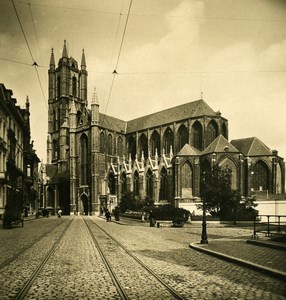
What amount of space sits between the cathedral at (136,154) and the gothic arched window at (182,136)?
176mm

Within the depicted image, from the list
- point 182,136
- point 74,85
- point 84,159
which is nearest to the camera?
point 182,136

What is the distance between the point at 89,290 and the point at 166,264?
3.56 metres

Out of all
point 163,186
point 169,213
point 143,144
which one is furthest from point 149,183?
point 169,213

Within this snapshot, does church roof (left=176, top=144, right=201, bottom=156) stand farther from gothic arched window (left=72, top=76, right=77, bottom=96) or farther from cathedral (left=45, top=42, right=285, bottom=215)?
gothic arched window (left=72, top=76, right=77, bottom=96)

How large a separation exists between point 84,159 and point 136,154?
32.8 ft

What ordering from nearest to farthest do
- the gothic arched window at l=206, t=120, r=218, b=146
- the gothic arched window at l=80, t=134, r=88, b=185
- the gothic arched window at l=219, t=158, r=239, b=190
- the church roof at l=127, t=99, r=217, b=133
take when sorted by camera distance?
1. the gothic arched window at l=219, t=158, r=239, b=190
2. the gothic arched window at l=206, t=120, r=218, b=146
3. the church roof at l=127, t=99, r=217, b=133
4. the gothic arched window at l=80, t=134, r=88, b=185

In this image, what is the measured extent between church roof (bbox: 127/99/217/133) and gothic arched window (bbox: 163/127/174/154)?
187cm

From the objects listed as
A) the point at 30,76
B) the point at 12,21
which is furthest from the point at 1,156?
the point at 12,21

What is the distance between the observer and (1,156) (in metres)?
29.9

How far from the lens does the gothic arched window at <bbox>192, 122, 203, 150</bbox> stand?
58812 mm

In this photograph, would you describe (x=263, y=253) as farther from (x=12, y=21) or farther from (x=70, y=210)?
(x=70, y=210)

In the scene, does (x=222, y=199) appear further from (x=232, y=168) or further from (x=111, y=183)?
(x=111, y=183)

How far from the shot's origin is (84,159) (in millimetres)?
67000

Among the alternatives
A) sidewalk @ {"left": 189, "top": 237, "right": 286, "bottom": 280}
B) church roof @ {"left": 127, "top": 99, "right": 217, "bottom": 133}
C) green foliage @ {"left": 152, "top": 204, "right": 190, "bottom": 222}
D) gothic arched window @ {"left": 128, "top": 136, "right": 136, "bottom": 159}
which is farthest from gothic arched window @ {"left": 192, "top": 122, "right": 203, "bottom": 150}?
sidewalk @ {"left": 189, "top": 237, "right": 286, "bottom": 280}
